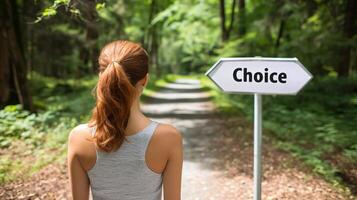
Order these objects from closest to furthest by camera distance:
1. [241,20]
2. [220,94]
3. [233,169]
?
[233,169], [220,94], [241,20]

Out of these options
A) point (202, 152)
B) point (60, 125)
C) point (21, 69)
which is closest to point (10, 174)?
point (60, 125)

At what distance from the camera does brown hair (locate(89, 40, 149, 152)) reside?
5.72 feet

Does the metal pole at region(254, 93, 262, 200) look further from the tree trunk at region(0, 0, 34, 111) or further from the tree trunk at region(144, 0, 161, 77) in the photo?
the tree trunk at region(144, 0, 161, 77)

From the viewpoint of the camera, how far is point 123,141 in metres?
1.77

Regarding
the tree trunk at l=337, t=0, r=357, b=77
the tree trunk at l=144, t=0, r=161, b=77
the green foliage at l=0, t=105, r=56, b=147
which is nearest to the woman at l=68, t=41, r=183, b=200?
the green foliage at l=0, t=105, r=56, b=147

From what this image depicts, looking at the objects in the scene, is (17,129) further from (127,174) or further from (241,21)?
(241,21)

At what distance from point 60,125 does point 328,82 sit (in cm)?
816

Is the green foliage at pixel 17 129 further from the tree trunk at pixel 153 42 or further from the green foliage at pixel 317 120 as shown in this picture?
the tree trunk at pixel 153 42

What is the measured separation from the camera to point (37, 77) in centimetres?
2202

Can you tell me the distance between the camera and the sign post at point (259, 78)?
3246 millimetres

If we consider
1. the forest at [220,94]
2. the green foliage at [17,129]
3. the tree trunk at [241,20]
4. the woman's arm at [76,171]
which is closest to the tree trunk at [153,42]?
the forest at [220,94]

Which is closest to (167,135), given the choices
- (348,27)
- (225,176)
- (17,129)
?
(225,176)

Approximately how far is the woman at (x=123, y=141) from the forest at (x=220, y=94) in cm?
53

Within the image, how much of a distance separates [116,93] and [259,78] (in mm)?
1843
